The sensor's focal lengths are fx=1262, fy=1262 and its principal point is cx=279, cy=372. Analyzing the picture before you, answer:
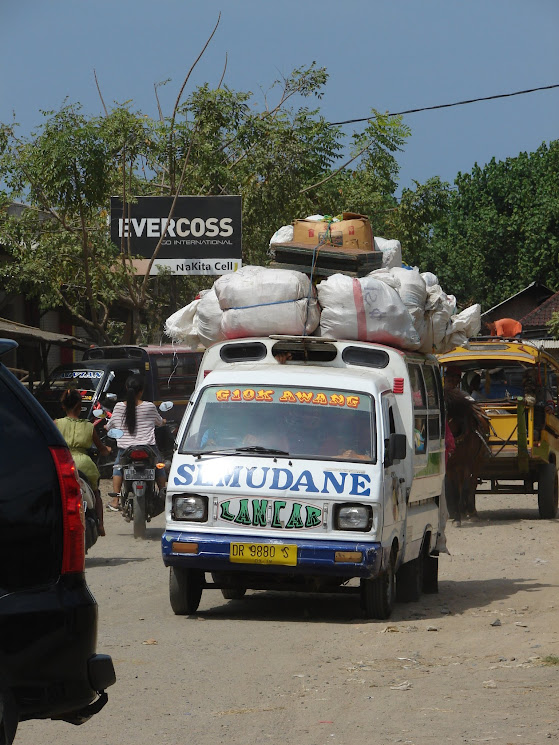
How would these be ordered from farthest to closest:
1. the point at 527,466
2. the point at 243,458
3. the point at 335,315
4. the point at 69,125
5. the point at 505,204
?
the point at 505,204
the point at 69,125
the point at 527,466
the point at 335,315
the point at 243,458

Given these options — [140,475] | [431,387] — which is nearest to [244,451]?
[431,387]

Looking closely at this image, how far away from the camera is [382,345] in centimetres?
1089

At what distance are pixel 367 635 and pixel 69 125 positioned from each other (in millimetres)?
14908

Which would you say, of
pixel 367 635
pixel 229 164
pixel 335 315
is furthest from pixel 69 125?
pixel 367 635

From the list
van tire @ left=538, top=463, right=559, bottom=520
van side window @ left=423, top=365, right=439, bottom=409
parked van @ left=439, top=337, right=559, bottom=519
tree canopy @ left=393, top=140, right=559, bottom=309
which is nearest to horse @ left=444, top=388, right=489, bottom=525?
parked van @ left=439, top=337, right=559, bottom=519

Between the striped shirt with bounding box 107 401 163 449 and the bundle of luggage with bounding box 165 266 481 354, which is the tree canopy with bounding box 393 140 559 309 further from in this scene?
the bundle of luggage with bounding box 165 266 481 354

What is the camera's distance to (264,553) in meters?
9.41

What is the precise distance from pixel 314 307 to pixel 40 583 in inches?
278

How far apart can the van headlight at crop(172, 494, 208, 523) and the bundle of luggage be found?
1.97m

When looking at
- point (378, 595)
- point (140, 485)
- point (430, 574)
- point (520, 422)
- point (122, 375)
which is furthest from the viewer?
point (122, 375)

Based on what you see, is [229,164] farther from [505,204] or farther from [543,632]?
[505,204]

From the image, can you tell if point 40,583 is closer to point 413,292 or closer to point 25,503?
point 25,503

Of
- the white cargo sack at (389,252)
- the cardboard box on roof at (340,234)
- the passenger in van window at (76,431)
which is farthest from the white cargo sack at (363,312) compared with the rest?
the passenger in van window at (76,431)

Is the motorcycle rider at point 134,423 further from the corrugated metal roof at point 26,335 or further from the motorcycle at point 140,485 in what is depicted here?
the corrugated metal roof at point 26,335
